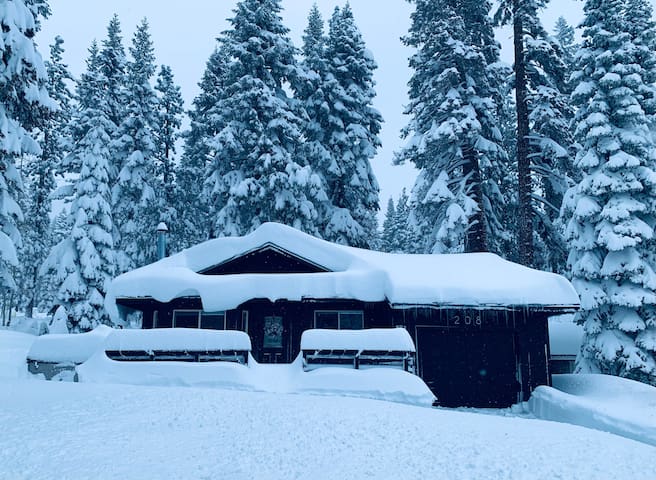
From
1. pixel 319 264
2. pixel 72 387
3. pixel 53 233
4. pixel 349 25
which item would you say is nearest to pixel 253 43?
pixel 349 25

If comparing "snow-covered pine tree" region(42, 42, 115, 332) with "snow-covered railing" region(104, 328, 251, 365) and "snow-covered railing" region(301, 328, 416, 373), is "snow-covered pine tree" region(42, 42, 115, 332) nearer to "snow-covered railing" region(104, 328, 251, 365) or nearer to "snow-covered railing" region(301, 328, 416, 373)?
"snow-covered railing" region(104, 328, 251, 365)

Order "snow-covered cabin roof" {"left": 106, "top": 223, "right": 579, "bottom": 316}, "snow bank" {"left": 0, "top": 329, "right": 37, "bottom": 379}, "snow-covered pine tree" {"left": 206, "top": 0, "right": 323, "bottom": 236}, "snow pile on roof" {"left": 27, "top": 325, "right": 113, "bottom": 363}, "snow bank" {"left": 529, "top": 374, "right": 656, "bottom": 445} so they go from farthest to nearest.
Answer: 1. "snow-covered pine tree" {"left": 206, "top": 0, "right": 323, "bottom": 236}
2. "snow bank" {"left": 0, "top": 329, "right": 37, "bottom": 379}
3. "snow-covered cabin roof" {"left": 106, "top": 223, "right": 579, "bottom": 316}
4. "snow pile on roof" {"left": 27, "top": 325, "right": 113, "bottom": 363}
5. "snow bank" {"left": 529, "top": 374, "right": 656, "bottom": 445}

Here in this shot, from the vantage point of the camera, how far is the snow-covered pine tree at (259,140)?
2441 cm

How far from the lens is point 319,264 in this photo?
17.0 metres

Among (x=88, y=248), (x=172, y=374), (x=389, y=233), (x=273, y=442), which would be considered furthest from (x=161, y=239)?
(x=389, y=233)

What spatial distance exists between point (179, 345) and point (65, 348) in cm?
374

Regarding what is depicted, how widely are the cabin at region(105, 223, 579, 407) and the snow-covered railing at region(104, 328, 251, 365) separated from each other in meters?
2.25

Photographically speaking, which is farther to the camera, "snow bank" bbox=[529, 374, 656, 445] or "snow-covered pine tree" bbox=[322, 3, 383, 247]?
"snow-covered pine tree" bbox=[322, 3, 383, 247]

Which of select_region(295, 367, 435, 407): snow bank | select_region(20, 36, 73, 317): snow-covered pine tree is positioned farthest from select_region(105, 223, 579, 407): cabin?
select_region(20, 36, 73, 317): snow-covered pine tree

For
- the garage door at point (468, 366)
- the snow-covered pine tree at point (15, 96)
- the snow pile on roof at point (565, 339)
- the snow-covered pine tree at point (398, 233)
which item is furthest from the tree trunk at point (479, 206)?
the snow-covered pine tree at point (398, 233)

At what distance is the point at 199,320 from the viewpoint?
17531mm

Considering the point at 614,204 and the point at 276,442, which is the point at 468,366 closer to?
the point at 614,204

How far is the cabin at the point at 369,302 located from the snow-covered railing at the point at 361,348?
175cm

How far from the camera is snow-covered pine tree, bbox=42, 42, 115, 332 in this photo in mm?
25266
